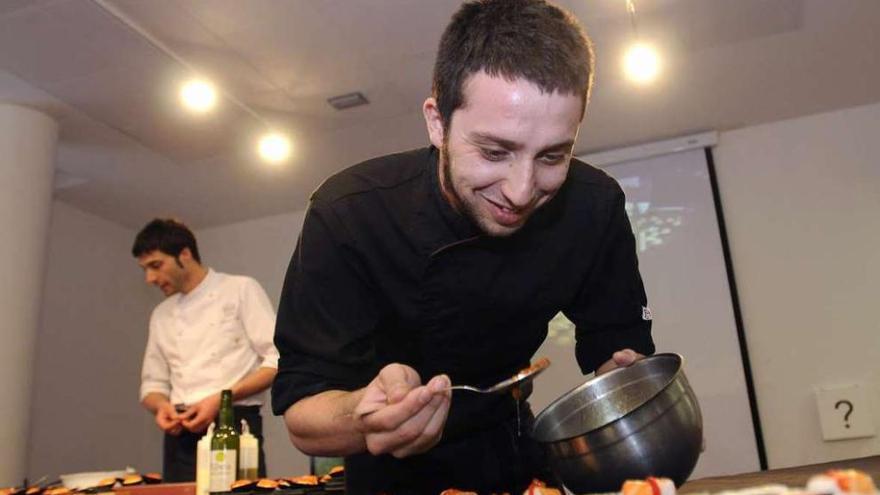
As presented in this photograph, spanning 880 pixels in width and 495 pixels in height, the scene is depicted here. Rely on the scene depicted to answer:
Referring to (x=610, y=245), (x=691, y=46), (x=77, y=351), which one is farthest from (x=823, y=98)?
(x=77, y=351)

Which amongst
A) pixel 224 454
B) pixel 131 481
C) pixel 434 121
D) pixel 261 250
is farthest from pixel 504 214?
pixel 261 250

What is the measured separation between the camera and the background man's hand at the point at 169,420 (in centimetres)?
252

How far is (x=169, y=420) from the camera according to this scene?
2.54 metres

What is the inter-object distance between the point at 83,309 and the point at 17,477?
1569 mm

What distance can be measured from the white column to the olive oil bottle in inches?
57.6

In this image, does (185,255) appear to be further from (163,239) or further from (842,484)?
(842,484)

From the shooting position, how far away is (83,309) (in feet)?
14.6

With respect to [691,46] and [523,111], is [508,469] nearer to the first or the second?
[523,111]

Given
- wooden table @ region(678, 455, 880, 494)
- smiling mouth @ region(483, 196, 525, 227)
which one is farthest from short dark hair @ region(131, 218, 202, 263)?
wooden table @ region(678, 455, 880, 494)

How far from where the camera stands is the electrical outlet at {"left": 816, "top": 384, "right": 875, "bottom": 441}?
3457 mm

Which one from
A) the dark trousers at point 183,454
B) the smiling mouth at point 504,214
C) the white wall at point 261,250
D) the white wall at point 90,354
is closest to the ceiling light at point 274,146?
the white wall at point 261,250

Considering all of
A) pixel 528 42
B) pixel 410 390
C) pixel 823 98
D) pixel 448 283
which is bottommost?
pixel 410 390

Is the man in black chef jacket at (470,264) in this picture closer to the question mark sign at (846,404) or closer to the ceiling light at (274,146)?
the ceiling light at (274,146)

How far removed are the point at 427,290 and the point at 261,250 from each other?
12.3 feet
